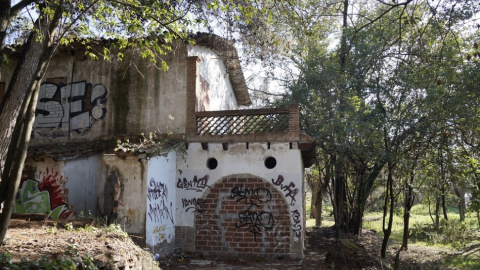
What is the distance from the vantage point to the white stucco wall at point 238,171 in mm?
11867

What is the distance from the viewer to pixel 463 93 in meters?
11.4

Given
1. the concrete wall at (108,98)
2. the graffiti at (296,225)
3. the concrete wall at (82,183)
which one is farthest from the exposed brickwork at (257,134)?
the concrete wall at (82,183)

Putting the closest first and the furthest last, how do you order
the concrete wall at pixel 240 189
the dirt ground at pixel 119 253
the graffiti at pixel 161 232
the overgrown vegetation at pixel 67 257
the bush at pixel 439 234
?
the overgrown vegetation at pixel 67 257
the dirt ground at pixel 119 253
the graffiti at pixel 161 232
the concrete wall at pixel 240 189
the bush at pixel 439 234

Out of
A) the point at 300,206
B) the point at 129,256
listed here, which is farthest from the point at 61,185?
the point at 300,206

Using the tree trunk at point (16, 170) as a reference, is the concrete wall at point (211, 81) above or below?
above

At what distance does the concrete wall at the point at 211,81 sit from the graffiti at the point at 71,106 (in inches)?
116

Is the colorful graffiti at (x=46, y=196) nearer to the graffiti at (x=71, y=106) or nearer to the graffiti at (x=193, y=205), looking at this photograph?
the graffiti at (x=71, y=106)

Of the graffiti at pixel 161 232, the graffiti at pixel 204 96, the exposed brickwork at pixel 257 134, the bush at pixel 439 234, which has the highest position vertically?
the graffiti at pixel 204 96

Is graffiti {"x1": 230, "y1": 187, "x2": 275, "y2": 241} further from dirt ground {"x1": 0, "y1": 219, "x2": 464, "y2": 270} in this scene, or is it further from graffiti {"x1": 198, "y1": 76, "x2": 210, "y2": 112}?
graffiti {"x1": 198, "y1": 76, "x2": 210, "y2": 112}

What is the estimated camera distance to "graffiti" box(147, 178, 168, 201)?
1064cm

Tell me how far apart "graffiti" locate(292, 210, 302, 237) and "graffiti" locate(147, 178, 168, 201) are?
353 centimetres

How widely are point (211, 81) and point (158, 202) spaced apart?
5053 mm

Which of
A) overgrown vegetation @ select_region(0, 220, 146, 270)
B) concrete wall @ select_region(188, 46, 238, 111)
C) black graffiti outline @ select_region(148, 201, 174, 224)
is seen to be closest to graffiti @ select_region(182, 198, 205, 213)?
black graffiti outline @ select_region(148, 201, 174, 224)

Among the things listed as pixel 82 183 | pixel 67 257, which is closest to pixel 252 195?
pixel 82 183
